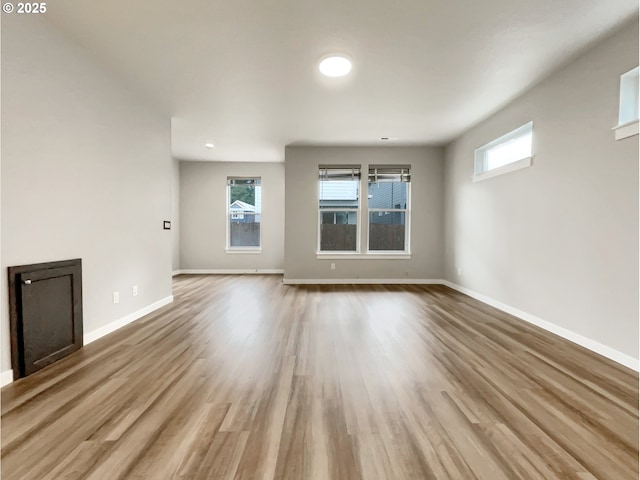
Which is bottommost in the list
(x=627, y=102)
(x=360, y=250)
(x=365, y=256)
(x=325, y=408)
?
(x=325, y=408)

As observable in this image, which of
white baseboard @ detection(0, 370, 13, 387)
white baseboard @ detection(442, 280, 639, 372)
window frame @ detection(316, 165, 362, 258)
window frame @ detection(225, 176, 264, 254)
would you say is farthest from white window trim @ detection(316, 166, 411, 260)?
white baseboard @ detection(0, 370, 13, 387)

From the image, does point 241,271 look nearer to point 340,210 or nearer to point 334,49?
point 340,210

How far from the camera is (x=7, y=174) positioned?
6.49 ft

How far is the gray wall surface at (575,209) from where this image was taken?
230 cm

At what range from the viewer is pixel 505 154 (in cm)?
402

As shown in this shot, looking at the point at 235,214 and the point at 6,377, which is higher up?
the point at 235,214

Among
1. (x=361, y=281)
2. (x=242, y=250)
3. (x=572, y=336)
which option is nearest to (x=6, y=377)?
(x=572, y=336)

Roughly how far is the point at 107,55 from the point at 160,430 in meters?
3.15

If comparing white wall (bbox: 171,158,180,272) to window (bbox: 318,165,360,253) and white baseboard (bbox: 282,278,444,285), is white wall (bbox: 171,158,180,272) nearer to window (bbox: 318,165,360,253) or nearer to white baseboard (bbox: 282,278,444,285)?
white baseboard (bbox: 282,278,444,285)

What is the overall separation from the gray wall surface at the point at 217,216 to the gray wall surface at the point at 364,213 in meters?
1.46

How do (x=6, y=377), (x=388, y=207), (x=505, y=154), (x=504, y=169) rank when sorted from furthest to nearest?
(x=388, y=207) → (x=505, y=154) → (x=504, y=169) → (x=6, y=377)

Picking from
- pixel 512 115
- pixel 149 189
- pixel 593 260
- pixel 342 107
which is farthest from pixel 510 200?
pixel 149 189

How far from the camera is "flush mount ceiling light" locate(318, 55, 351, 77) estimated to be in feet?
8.84

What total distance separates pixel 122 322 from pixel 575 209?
475cm
